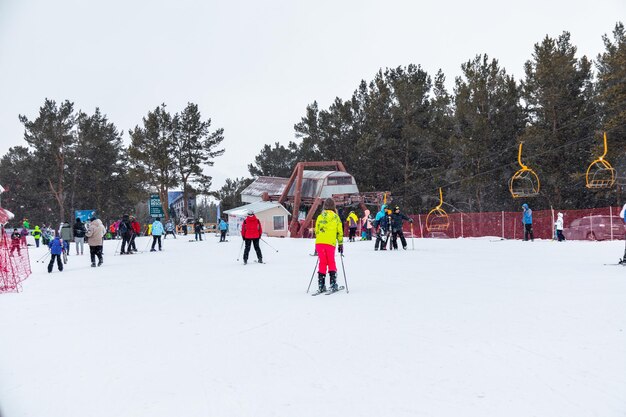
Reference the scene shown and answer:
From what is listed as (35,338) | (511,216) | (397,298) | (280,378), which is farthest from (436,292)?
(511,216)

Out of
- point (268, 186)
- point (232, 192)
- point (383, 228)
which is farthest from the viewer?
point (232, 192)

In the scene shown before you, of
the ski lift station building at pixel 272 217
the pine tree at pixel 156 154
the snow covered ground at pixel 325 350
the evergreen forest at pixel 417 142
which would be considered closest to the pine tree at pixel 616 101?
the evergreen forest at pixel 417 142

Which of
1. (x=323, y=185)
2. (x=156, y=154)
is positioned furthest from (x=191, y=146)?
(x=323, y=185)

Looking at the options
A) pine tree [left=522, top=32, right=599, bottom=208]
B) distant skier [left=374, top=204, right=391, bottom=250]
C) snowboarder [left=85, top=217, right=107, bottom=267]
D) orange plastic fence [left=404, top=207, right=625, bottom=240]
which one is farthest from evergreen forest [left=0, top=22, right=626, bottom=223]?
snowboarder [left=85, top=217, right=107, bottom=267]

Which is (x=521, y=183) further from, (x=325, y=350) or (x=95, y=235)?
(x=325, y=350)

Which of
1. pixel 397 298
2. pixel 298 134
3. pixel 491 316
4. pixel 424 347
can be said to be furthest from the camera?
pixel 298 134

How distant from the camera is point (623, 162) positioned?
38.5 m

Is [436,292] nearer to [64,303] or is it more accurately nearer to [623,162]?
[64,303]

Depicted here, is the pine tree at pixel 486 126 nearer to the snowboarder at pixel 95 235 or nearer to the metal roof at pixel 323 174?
the metal roof at pixel 323 174

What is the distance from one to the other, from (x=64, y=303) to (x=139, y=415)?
6.74 metres

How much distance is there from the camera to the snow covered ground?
440cm

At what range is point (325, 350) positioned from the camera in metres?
5.96

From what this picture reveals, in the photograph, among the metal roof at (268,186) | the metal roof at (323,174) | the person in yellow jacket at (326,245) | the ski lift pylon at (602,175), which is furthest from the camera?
the metal roof at (268,186)

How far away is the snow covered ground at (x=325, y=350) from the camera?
4402mm
